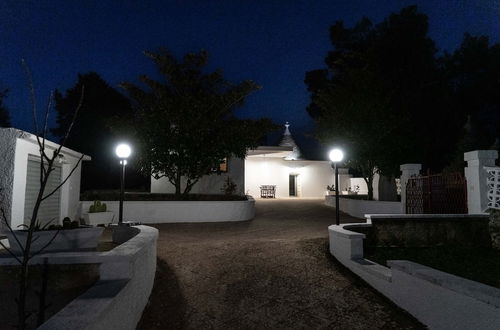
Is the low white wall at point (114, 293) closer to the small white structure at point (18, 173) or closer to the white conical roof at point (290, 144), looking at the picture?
the small white structure at point (18, 173)

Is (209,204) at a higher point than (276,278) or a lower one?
higher

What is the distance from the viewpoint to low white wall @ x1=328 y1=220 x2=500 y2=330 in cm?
352

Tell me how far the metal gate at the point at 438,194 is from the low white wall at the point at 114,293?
8995mm

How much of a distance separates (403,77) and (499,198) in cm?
1222

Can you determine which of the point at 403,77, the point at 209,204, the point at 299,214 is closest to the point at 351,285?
the point at 209,204

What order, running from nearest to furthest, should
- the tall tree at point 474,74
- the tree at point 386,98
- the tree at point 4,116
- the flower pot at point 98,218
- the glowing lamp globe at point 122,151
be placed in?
the glowing lamp globe at point 122,151, the flower pot at point 98,218, the tree at point 386,98, the tall tree at point 474,74, the tree at point 4,116

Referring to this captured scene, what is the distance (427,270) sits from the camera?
464cm

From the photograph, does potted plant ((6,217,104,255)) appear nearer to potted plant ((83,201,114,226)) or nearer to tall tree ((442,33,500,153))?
potted plant ((83,201,114,226))

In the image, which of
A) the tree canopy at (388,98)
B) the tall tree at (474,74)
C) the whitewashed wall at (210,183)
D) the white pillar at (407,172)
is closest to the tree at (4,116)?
the whitewashed wall at (210,183)

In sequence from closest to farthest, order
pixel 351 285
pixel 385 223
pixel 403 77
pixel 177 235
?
pixel 351 285, pixel 385 223, pixel 177 235, pixel 403 77

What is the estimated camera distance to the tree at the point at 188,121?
1349cm

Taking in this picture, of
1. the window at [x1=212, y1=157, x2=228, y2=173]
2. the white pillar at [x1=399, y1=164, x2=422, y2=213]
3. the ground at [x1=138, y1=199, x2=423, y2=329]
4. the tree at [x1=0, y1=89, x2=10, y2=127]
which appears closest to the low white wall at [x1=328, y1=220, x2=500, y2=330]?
the ground at [x1=138, y1=199, x2=423, y2=329]

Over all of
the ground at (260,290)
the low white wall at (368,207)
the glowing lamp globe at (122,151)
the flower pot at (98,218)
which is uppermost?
the glowing lamp globe at (122,151)

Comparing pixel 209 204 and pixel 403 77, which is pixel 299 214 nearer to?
pixel 209 204
